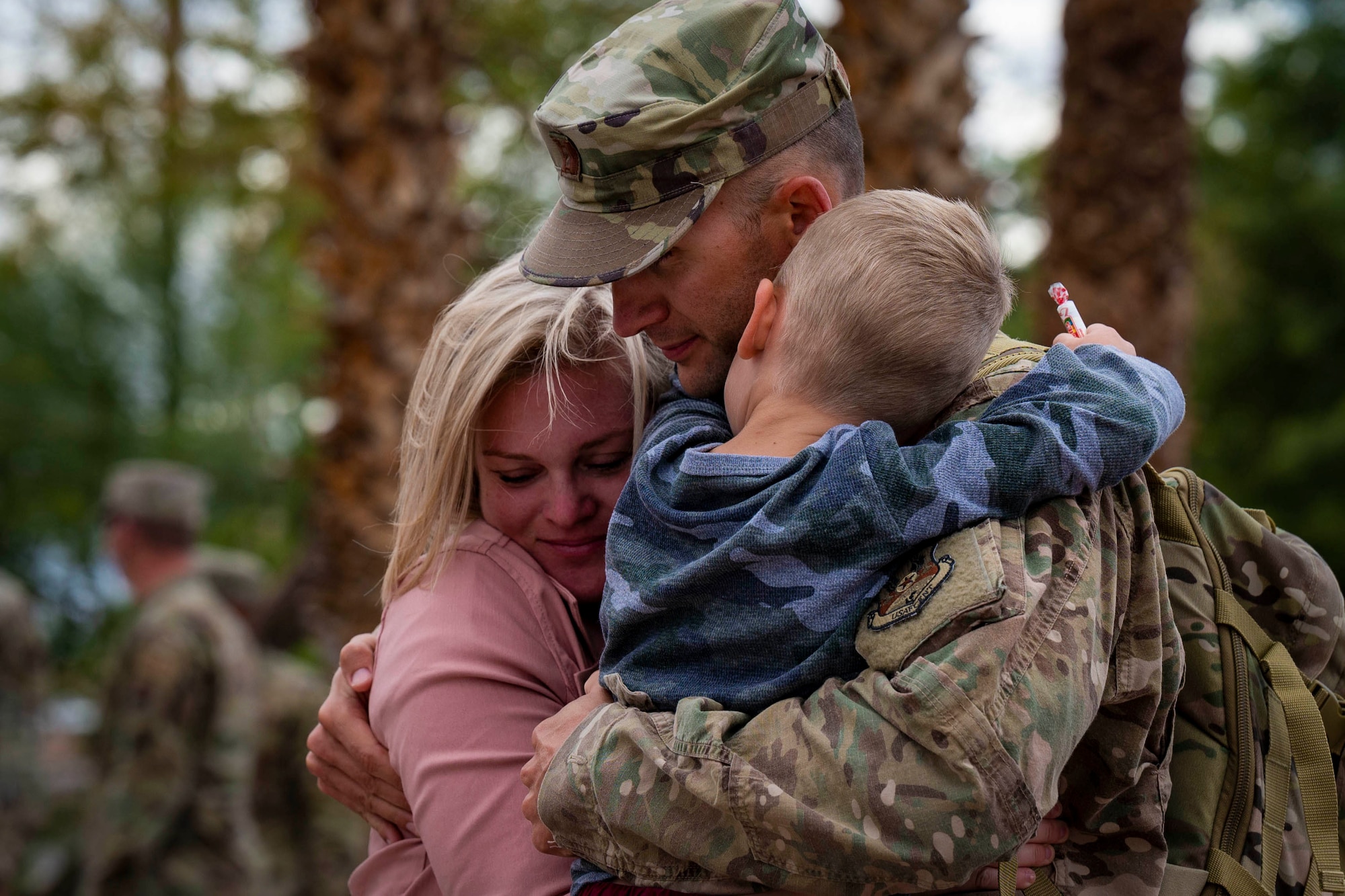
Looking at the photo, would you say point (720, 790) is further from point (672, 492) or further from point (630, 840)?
point (672, 492)

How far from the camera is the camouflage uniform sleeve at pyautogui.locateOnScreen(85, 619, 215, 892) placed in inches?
248

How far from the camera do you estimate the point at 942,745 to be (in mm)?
1452

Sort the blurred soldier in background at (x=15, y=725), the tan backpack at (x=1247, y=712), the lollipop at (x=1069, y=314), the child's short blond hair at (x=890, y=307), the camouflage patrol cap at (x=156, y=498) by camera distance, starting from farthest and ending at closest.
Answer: the blurred soldier in background at (x=15, y=725), the camouflage patrol cap at (x=156, y=498), the lollipop at (x=1069, y=314), the tan backpack at (x=1247, y=712), the child's short blond hair at (x=890, y=307)

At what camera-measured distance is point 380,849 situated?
222 centimetres

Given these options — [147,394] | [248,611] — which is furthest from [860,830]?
[147,394]

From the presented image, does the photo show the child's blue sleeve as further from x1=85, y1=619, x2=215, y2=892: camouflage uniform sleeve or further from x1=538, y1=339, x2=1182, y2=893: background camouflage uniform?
x1=85, y1=619, x2=215, y2=892: camouflage uniform sleeve

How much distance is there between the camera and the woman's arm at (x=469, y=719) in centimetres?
191

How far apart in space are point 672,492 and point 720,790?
401 millimetres

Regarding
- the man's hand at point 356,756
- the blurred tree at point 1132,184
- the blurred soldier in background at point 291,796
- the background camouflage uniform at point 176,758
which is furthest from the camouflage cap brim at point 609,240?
the blurred soldier in background at point 291,796

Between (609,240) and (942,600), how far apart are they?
0.83 m

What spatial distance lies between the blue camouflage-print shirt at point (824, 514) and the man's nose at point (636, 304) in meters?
0.36

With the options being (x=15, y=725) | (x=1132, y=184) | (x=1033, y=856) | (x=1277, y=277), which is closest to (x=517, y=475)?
(x=1033, y=856)

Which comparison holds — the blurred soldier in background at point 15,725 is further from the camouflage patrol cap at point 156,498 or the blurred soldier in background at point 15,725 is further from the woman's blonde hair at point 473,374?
the woman's blonde hair at point 473,374

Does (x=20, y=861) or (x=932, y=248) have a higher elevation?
(x=932, y=248)
